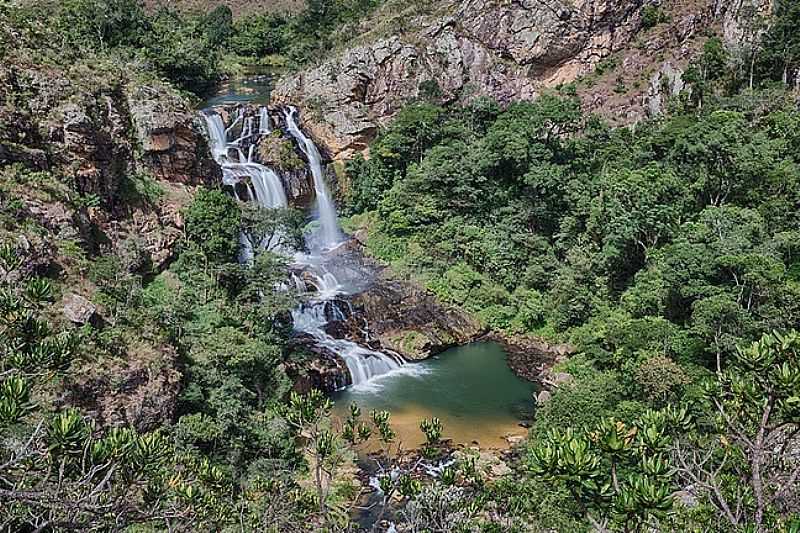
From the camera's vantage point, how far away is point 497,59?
39.7 metres

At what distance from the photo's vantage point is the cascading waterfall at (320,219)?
2306 centimetres

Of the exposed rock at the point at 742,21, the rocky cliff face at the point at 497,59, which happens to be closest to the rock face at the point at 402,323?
the rocky cliff face at the point at 497,59

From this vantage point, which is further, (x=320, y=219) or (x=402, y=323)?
(x=320, y=219)

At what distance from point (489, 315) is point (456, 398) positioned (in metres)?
5.73

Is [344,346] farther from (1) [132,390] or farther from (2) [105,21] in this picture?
(2) [105,21]

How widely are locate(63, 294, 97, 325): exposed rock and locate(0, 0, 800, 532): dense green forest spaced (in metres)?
0.37

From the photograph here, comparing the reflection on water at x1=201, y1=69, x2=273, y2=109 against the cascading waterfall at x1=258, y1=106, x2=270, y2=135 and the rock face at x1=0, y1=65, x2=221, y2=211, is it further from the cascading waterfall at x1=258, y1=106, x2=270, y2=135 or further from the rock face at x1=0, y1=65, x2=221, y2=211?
the rock face at x1=0, y1=65, x2=221, y2=211

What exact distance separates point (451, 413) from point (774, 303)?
400 inches

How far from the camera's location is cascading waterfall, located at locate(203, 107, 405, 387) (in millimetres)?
23062

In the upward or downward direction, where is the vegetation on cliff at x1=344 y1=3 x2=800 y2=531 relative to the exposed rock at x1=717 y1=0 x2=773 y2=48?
downward

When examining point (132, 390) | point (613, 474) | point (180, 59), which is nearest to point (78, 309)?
point (132, 390)

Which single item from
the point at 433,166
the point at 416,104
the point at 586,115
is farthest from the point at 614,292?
the point at 416,104

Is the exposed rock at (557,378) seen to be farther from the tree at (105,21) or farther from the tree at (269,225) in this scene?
the tree at (105,21)

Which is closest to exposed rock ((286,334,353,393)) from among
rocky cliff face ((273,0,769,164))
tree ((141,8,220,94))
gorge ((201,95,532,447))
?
gorge ((201,95,532,447))
